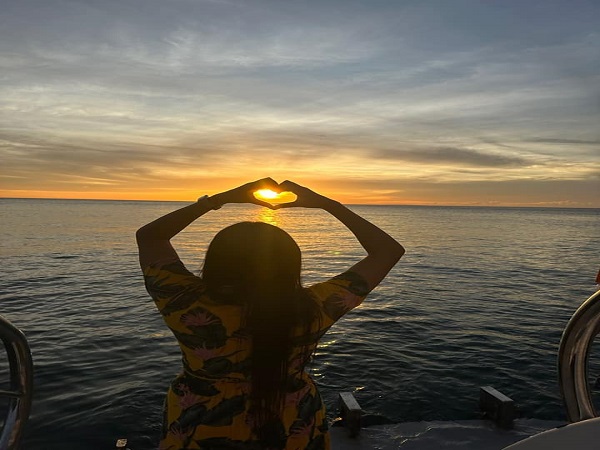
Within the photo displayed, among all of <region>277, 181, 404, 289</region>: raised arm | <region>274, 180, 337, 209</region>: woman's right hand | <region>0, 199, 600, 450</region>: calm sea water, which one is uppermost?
<region>274, 180, 337, 209</region>: woman's right hand

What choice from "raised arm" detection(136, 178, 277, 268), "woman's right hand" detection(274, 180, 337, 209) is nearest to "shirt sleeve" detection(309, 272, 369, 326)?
"woman's right hand" detection(274, 180, 337, 209)

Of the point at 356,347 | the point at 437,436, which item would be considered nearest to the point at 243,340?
the point at 437,436

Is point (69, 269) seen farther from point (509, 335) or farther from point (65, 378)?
point (509, 335)

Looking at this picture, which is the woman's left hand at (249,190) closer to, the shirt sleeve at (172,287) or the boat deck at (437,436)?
the shirt sleeve at (172,287)

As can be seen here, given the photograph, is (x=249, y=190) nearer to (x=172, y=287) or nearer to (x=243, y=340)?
(x=172, y=287)

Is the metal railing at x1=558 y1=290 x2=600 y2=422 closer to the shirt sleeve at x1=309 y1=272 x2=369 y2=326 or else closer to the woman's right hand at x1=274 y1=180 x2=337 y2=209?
the shirt sleeve at x1=309 y1=272 x2=369 y2=326

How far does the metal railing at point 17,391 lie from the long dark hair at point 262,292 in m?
0.95

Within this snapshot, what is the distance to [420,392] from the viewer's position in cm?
1202

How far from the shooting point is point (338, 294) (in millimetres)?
2340

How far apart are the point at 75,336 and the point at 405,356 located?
11.0 m

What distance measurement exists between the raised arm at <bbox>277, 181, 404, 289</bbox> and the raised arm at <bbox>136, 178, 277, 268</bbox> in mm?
176

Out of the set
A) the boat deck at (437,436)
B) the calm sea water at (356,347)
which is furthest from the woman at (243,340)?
the calm sea water at (356,347)

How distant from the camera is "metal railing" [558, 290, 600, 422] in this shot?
2.13m

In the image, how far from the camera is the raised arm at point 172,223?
2.44 meters
